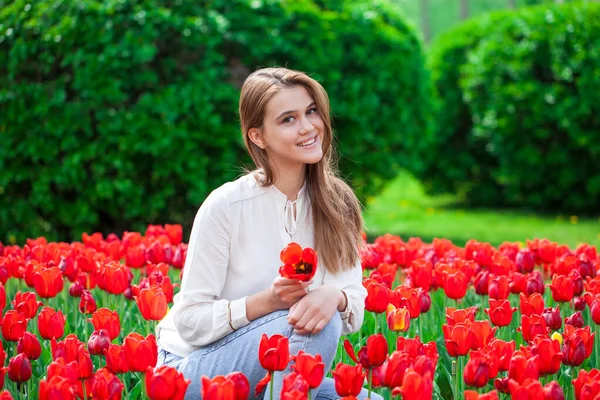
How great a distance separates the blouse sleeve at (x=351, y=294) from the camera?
2.71 metres

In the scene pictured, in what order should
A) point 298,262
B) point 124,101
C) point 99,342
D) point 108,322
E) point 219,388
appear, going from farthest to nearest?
point 124,101, point 108,322, point 99,342, point 298,262, point 219,388

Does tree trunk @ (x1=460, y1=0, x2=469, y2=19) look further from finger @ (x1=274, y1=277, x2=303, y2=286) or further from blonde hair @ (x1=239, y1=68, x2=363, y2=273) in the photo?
finger @ (x1=274, y1=277, x2=303, y2=286)

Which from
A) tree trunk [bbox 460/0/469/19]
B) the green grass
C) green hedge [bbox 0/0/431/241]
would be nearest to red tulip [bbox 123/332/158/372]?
green hedge [bbox 0/0/431/241]

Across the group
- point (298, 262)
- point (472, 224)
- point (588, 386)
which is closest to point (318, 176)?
point (298, 262)

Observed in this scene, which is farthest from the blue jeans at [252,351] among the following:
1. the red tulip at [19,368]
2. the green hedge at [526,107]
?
the green hedge at [526,107]

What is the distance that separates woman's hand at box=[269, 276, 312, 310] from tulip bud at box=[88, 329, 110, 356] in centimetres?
51

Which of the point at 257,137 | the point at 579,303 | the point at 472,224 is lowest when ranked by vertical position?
the point at 472,224

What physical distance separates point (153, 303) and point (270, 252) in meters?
0.41

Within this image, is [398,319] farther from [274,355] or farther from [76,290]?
[76,290]

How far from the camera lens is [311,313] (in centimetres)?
242

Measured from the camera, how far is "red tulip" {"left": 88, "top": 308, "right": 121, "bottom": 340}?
2625mm

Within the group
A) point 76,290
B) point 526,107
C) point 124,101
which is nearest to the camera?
point 76,290

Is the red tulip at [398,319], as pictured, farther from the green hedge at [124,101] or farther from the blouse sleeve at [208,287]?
the green hedge at [124,101]

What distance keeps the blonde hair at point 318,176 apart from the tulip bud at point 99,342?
71 cm
